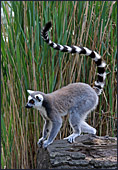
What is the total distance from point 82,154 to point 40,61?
101cm

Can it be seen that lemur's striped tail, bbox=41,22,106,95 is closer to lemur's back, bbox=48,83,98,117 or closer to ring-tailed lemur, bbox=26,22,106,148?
ring-tailed lemur, bbox=26,22,106,148

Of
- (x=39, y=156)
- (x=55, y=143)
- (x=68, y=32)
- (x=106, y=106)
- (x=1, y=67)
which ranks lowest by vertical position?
(x=39, y=156)

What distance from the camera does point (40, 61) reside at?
266 centimetres

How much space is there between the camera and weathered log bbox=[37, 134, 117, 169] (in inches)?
81.8

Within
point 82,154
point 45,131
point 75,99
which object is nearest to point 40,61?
point 75,99

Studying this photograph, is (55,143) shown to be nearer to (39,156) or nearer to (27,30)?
(39,156)

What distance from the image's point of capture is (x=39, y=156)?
7.96ft

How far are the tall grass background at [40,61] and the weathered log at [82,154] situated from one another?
0.42 metres

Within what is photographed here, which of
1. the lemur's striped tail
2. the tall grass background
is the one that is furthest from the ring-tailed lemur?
the tall grass background

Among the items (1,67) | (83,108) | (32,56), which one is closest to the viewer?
(83,108)

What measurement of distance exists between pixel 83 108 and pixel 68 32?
83 cm

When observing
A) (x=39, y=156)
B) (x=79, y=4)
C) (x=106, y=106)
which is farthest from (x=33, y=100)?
(x=79, y=4)

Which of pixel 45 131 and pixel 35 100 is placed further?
pixel 45 131

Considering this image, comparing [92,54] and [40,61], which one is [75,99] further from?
[40,61]
